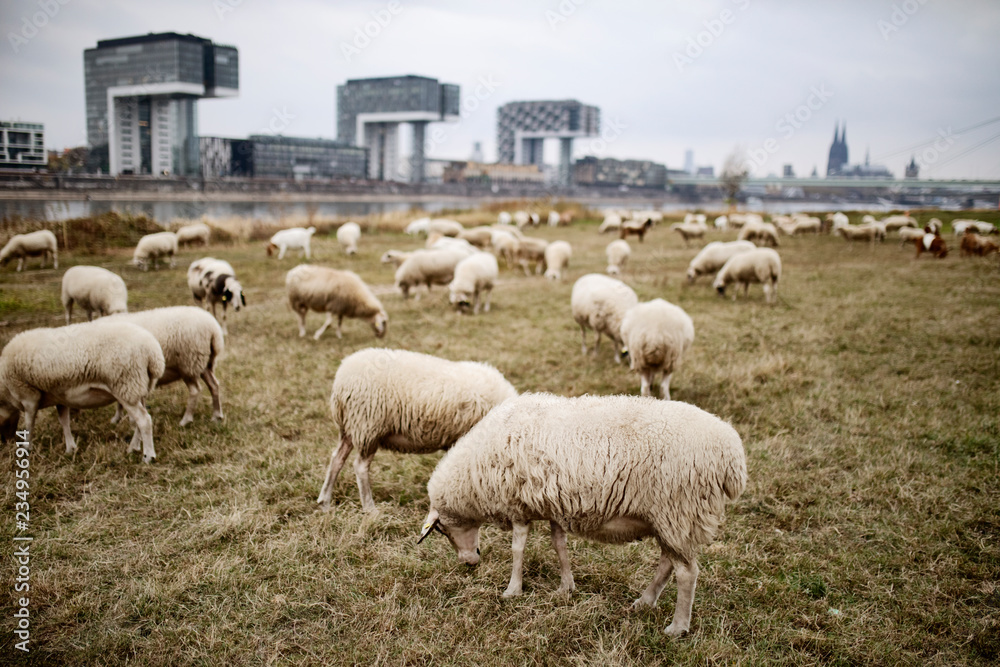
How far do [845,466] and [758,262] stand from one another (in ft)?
26.7

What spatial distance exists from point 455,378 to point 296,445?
81.4 inches

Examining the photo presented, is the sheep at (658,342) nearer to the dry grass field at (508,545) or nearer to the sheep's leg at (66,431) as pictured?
the dry grass field at (508,545)

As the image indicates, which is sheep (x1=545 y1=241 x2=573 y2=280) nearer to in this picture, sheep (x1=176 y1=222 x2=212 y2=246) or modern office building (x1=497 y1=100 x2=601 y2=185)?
sheep (x1=176 y1=222 x2=212 y2=246)

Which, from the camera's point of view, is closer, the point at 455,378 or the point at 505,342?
the point at 455,378

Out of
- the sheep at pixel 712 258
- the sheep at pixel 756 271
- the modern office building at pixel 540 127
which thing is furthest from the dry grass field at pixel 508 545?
the modern office building at pixel 540 127

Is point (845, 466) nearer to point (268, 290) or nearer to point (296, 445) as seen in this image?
point (296, 445)

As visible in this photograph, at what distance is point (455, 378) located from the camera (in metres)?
4.52

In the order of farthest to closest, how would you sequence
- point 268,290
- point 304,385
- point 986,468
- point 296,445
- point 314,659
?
point 268,290
point 304,385
point 296,445
point 986,468
point 314,659

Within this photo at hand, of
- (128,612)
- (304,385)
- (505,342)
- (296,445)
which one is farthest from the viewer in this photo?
(505,342)

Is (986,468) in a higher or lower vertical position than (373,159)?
lower

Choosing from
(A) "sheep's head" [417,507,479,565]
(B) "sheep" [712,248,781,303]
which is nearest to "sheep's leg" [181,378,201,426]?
(A) "sheep's head" [417,507,479,565]

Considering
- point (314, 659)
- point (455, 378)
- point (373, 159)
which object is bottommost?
point (314, 659)

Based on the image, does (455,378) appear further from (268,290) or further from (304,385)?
(268,290)

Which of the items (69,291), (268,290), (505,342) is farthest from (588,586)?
(268,290)
